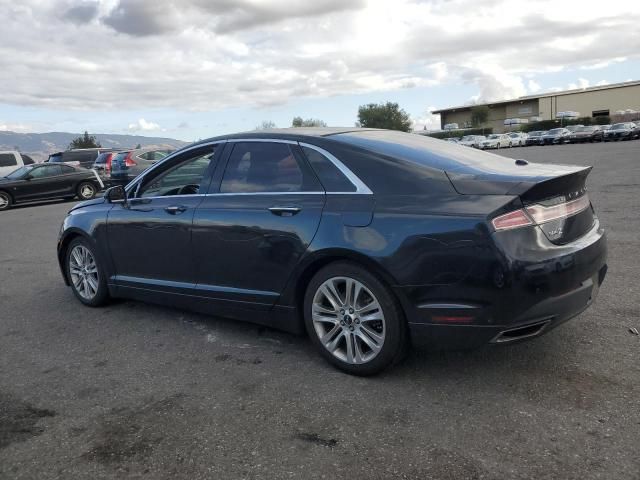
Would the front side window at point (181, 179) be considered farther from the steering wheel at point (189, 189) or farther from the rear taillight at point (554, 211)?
the rear taillight at point (554, 211)

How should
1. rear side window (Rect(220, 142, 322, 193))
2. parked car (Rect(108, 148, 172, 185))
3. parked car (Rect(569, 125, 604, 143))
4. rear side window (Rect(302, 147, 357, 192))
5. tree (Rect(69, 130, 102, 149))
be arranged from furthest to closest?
tree (Rect(69, 130, 102, 149))
parked car (Rect(569, 125, 604, 143))
parked car (Rect(108, 148, 172, 185))
rear side window (Rect(220, 142, 322, 193))
rear side window (Rect(302, 147, 357, 192))

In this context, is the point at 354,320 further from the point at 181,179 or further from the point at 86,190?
the point at 86,190

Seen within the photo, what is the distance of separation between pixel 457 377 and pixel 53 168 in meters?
18.9

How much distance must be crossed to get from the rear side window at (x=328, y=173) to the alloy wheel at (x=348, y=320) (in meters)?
0.60

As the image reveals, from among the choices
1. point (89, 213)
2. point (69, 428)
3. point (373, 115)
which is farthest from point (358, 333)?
point (373, 115)

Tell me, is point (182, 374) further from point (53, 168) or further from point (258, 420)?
point (53, 168)

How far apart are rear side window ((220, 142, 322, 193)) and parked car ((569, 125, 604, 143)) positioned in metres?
51.3

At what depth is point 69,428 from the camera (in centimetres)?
334

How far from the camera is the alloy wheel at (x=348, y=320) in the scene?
367 centimetres

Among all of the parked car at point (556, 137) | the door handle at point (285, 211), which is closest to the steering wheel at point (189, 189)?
the door handle at point (285, 211)

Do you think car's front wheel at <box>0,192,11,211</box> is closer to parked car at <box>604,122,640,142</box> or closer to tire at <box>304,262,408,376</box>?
tire at <box>304,262,408,376</box>

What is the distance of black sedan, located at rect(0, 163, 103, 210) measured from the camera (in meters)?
18.8

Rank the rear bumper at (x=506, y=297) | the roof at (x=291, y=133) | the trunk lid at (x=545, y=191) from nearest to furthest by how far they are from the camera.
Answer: the rear bumper at (x=506, y=297), the trunk lid at (x=545, y=191), the roof at (x=291, y=133)

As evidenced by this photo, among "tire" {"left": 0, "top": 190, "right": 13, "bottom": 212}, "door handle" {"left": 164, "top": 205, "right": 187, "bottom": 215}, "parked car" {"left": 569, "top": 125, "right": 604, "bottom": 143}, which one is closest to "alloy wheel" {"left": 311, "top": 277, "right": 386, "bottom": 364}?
"door handle" {"left": 164, "top": 205, "right": 187, "bottom": 215}
